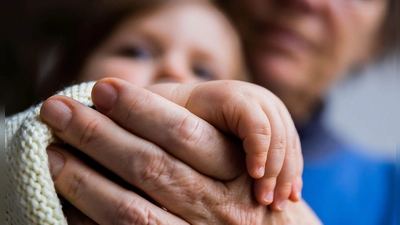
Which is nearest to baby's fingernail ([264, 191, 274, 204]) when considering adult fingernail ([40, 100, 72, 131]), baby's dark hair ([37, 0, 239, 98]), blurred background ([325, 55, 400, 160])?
adult fingernail ([40, 100, 72, 131])

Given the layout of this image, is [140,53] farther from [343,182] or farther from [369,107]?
[369,107]

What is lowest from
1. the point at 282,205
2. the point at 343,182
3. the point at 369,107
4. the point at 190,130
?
the point at 343,182

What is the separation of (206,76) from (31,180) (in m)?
0.40

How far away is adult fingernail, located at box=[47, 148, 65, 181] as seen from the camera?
1.14ft

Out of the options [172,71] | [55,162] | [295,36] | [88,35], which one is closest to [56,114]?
[55,162]

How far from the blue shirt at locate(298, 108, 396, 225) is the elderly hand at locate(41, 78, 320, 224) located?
23.2 inches

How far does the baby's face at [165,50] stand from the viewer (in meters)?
0.62

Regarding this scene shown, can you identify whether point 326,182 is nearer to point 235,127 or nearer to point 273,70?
point 273,70

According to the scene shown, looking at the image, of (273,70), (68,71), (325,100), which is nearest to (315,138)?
(325,100)

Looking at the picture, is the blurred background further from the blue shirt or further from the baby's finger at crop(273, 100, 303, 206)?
the baby's finger at crop(273, 100, 303, 206)

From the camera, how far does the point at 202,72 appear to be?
2.17ft

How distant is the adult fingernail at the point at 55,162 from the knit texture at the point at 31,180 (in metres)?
0.01

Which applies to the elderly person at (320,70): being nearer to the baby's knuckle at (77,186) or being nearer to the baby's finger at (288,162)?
the baby's finger at (288,162)

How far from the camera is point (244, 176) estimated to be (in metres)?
0.39
